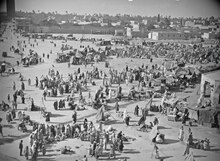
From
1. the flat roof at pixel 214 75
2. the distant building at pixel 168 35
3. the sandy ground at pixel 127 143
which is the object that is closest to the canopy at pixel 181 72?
the sandy ground at pixel 127 143

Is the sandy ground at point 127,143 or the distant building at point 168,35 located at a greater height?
the distant building at point 168,35

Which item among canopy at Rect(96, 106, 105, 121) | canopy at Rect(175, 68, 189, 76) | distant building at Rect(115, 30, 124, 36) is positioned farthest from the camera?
distant building at Rect(115, 30, 124, 36)

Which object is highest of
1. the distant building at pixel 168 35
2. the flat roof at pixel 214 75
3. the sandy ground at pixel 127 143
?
the distant building at pixel 168 35

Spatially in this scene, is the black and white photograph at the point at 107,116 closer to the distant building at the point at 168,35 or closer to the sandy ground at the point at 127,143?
the sandy ground at the point at 127,143

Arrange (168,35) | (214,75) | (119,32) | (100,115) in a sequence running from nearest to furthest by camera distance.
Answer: (100,115)
(214,75)
(168,35)
(119,32)

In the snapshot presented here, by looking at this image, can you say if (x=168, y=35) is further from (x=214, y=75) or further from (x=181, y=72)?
(x=214, y=75)

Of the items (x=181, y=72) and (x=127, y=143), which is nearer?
(x=127, y=143)

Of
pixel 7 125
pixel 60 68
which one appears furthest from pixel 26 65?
pixel 7 125

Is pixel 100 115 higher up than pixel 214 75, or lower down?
lower down

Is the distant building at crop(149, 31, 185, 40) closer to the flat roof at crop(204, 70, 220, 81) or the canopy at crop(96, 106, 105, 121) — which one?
the flat roof at crop(204, 70, 220, 81)

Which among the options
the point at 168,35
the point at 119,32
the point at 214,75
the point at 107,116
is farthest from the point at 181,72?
the point at 119,32

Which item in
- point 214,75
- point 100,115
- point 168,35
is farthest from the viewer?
point 168,35

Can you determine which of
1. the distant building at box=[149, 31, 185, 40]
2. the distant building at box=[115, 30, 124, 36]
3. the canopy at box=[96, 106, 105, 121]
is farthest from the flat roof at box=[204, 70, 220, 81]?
the distant building at box=[115, 30, 124, 36]
